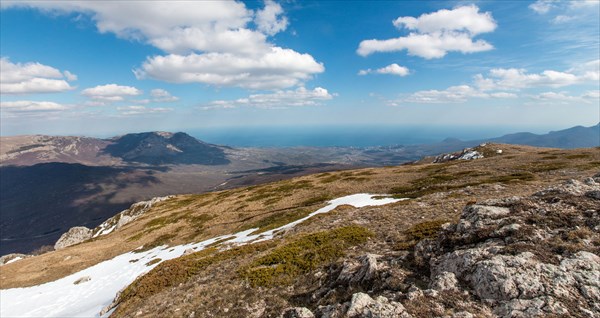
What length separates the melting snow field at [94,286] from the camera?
30203 mm

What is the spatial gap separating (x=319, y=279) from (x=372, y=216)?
11.2m

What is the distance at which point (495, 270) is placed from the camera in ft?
32.7

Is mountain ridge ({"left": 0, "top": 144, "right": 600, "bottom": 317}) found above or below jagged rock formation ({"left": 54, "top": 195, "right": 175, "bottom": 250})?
above

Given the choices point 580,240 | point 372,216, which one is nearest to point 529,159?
point 372,216

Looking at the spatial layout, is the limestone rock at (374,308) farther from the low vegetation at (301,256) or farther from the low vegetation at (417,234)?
the low vegetation at (301,256)

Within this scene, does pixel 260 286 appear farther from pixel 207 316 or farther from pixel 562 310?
pixel 562 310

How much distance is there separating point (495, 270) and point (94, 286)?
138 ft

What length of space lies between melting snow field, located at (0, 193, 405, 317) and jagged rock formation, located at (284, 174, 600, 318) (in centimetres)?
1874

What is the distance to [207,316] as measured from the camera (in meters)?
15.2

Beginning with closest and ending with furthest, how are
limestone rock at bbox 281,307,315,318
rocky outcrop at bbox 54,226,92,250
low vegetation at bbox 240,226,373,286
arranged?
limestone rock at bbox 281,307,315,318, low vegetation at bbox 240,226,373,286, rocky outcrop at bbox 54,226,92,250

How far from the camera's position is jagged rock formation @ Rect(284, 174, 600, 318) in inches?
352

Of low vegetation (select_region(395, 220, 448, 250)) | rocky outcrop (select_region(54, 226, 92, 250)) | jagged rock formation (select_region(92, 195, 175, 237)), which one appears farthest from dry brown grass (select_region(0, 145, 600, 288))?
rocky outcrop (select_region(54, 226, 92, 250))

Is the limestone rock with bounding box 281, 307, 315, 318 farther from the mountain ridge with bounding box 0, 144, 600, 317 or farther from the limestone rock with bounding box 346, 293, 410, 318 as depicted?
the limestone rock with bounding box 346, 293, 410, 318

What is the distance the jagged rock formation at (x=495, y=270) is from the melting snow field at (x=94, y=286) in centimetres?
1874
